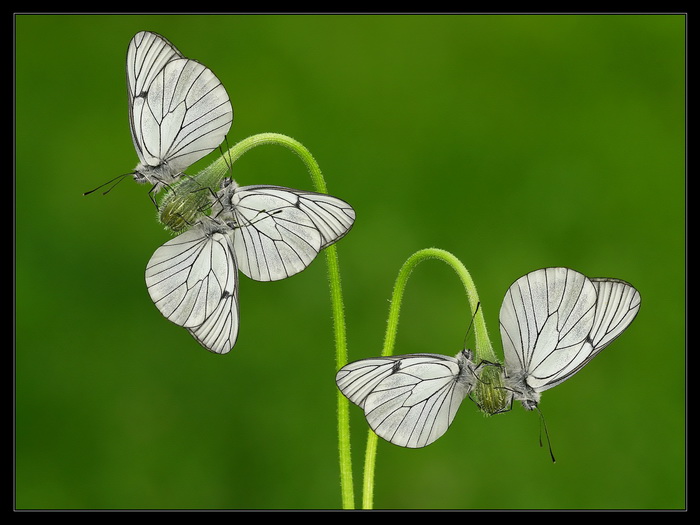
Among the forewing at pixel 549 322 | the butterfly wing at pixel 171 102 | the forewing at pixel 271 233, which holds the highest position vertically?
the butterfly wing at pixel 171 102

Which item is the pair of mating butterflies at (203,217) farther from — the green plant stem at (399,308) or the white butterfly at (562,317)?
the white butterfly at (562,317)

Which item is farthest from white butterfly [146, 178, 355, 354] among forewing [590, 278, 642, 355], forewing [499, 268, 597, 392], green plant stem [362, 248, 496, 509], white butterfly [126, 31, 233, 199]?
forewing [590, 278, 642, 355]

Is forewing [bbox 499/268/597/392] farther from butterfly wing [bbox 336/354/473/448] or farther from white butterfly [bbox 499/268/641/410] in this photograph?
butterfly wing [bbox 336/354/473/448]

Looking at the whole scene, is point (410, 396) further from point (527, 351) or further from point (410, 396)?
point (527, 351)

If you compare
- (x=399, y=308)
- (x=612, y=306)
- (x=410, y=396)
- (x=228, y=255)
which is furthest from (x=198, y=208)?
(x=612, y=306)

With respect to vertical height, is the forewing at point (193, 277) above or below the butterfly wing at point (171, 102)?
below

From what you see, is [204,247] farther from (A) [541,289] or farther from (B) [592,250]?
(B) [592,250]

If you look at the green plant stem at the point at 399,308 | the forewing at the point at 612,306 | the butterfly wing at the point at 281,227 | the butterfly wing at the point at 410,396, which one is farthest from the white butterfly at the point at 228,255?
the forewing at the point at 612,306
